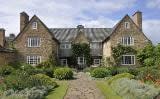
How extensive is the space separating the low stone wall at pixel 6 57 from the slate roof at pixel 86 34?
446 inches

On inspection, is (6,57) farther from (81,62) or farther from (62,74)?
(81,62)

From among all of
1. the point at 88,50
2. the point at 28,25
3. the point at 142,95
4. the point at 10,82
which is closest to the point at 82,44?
the point at 88,50

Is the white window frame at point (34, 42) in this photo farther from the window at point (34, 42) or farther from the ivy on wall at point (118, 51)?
the ivy on wall at point (118, 51)

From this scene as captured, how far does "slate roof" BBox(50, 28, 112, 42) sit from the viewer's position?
65.2 m

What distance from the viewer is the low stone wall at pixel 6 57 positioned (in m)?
51.0

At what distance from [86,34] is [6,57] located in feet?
60.3

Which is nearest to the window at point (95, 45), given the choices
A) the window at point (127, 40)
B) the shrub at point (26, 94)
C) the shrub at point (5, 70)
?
the window at point (127, 40)

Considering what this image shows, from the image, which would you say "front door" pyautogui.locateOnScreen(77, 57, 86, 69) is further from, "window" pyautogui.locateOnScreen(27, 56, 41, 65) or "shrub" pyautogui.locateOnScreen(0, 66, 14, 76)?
"shrub" pyautogui.locateOnScreen(0, 66, 14, 76)

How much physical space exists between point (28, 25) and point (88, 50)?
11.4 m

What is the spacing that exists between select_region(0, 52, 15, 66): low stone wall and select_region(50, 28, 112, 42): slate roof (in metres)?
11.3

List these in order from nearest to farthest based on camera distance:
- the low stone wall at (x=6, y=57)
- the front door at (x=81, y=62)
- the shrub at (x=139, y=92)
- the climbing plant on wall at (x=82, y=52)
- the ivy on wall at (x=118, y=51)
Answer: the shrub at (x=139, y=92) < the low stone wall at (x=6, y=57) < the ivy on wall at (x=118, y=51) < the front door at (x=81, y=62) < the climbing plant on wall at (x=82, y=52)

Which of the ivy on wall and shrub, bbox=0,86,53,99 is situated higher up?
the ivy on wall

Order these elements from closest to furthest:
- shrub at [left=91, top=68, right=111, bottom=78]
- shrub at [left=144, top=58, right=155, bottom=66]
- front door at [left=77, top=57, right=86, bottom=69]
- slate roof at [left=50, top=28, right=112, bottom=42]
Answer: shrub at [left=91, top=68, right=111, bottom=78] → shrub at [left=144, top=58, right=155, bottom=66] → front door at [left=77, top=57, right=86, bottom=69] → slate roof at [left=50, top=28, right=112, bottom=42]

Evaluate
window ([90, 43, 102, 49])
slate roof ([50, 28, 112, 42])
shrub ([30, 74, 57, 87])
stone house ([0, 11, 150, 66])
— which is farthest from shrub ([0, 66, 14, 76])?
window ([90, 43, 102, 49])
